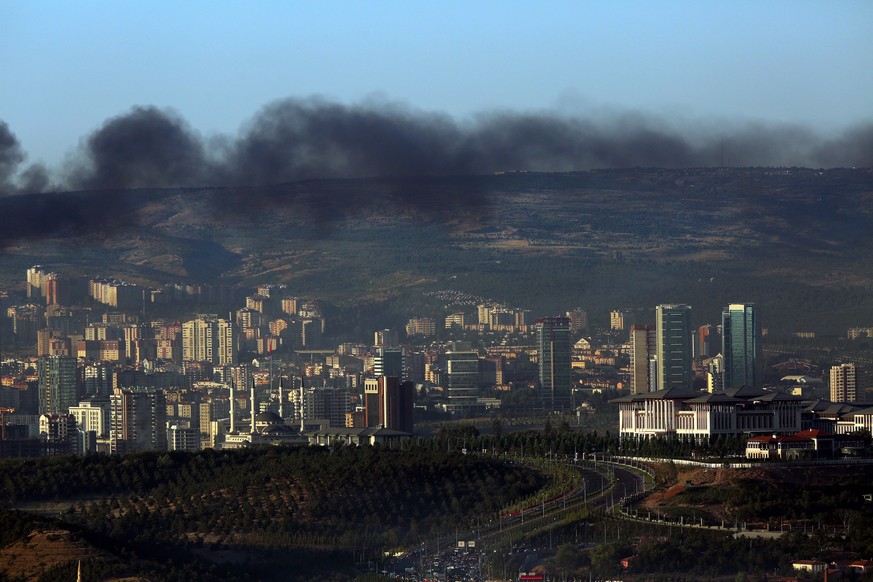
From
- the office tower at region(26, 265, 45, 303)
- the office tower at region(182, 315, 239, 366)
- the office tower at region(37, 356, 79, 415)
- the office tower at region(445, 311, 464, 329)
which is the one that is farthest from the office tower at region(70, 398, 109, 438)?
the office tower at region(445, 311, 464, 329)

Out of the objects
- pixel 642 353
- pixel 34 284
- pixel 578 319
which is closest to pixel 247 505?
pixel 642 353

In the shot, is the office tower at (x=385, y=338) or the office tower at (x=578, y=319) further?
the office tower at (x=578, y=319)

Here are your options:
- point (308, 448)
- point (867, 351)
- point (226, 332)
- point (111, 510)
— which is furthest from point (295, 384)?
point (111, 510)

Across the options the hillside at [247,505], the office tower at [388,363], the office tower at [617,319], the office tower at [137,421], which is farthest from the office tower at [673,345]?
the hillside at [247,505]

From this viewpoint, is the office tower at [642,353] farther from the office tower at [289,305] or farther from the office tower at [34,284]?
the office tower at [34,284]

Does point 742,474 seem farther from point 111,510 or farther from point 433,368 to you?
point 433,368
